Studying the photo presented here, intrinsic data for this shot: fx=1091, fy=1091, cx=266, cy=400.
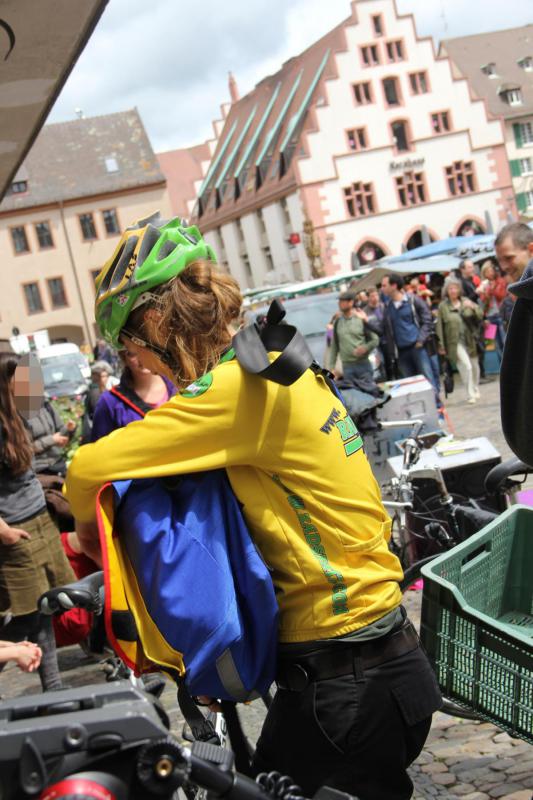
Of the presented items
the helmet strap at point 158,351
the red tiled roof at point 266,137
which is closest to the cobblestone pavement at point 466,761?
the helmet strap at point 158,351

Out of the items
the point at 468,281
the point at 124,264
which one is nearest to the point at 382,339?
the point at 468,281

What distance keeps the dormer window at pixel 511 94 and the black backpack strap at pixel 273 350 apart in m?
73.8

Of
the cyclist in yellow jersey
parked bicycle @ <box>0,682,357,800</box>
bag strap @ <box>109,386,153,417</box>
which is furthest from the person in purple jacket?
parked bicycle @ <box>0,682,357,800</box>

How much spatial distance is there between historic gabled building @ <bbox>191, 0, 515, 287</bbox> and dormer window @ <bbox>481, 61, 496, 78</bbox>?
47.6 feet

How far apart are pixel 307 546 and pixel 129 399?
11.7 feet

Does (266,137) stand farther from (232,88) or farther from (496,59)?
(232,88)

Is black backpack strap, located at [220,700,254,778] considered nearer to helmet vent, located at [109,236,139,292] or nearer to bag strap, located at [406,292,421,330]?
helmet vent, located at [109,236,139,292]

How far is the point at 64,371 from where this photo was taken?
28594 mm

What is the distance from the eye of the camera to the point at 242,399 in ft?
6.96

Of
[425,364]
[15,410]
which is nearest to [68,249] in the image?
[425,364]

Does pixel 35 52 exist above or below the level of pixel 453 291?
above

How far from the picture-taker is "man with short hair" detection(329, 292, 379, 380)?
14.2 metres

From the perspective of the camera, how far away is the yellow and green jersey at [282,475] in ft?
6.91

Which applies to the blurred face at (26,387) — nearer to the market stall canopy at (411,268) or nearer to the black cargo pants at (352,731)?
the black cargo pants at (352,731)
